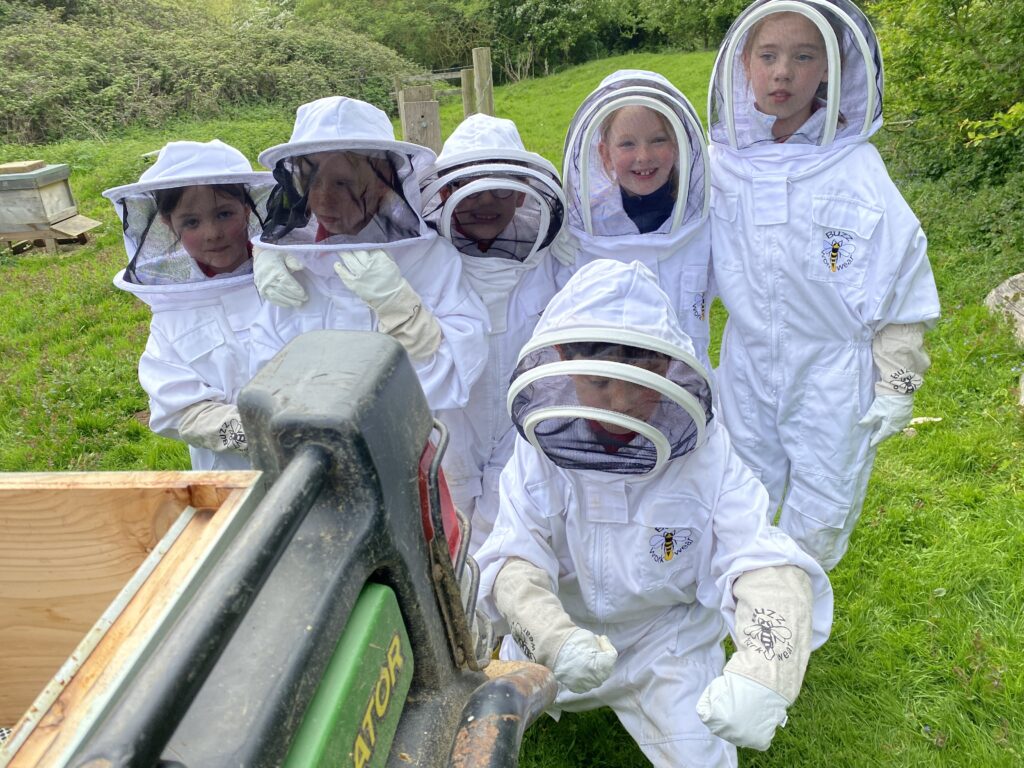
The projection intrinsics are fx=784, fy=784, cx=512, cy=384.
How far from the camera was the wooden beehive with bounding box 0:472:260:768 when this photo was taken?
798mm

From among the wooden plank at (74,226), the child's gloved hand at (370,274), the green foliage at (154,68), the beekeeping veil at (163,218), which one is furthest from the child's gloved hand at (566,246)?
the green foliage at (154,68)

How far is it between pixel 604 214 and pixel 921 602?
2.14 m

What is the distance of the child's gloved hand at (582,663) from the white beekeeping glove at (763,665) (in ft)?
0.79

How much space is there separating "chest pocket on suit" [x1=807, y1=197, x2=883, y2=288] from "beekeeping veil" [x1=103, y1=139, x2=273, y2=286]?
198 centimetres

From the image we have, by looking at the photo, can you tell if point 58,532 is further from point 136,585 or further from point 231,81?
point 231,81

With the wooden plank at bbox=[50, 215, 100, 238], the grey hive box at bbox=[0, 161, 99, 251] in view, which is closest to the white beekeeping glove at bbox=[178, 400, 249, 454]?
the grey hive box at bbox=[0, 161, 99, 251]

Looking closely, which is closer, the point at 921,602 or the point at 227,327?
the point at 227,327

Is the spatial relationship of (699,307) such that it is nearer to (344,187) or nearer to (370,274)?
(370,274)

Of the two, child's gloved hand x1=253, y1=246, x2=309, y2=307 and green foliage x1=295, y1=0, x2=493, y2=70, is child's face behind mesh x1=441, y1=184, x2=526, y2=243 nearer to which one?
child's gloved hand x1=253, y1=246, x2=309, y2=307

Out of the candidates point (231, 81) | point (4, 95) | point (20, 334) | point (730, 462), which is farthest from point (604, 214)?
point (231, 81)

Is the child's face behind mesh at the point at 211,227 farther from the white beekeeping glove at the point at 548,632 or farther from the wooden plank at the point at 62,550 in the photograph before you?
the wooden plank at the point at 62,550

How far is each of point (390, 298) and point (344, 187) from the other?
0.40m

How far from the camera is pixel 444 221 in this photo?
2791mm

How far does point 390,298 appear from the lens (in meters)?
2.70
